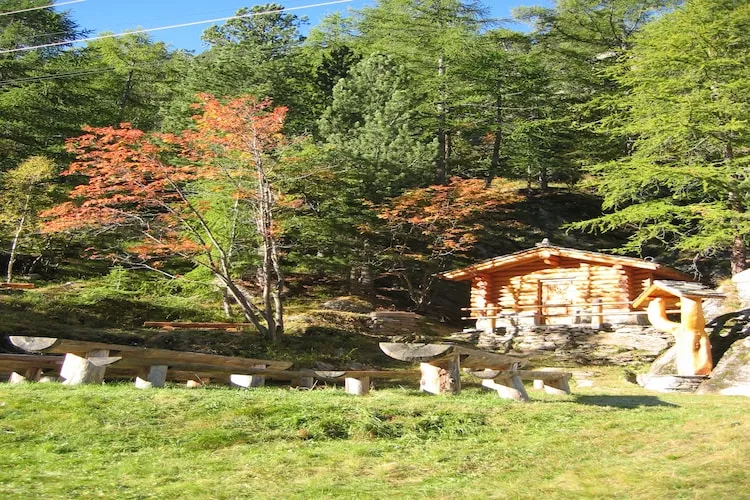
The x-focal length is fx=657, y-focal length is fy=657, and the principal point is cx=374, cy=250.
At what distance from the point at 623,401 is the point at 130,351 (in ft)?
25.9

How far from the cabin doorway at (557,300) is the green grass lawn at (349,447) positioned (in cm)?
1547

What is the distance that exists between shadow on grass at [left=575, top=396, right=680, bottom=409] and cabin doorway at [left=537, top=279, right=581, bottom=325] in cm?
1301

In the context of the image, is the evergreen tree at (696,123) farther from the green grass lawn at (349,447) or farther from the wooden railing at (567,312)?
the green grass lawn at (349,447)

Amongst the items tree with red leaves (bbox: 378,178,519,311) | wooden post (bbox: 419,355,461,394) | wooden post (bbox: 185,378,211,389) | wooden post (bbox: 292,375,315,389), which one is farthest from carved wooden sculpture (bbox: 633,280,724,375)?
wooden post (bbox: 185,378,211,389)

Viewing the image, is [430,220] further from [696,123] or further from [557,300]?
[696,123]

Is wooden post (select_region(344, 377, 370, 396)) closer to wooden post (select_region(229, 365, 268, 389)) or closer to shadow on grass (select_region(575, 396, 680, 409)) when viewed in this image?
wooden post (select_region(229, 365, 268, 389))

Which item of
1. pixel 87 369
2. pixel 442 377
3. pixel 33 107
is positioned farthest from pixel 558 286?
pixel 33 107

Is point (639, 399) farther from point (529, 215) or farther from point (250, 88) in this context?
point (529, 215)

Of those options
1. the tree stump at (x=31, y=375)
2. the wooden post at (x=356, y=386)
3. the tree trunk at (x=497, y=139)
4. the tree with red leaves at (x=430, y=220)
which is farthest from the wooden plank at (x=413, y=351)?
the tree trunk at (x=497, y=139)

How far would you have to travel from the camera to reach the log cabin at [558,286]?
23828 mm

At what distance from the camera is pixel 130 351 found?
9.49 metres

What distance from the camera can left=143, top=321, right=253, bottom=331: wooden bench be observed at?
65.1 ft

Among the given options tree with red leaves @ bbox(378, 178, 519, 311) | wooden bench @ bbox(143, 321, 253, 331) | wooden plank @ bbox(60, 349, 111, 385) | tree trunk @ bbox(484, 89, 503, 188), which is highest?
tree trunk @ bbox(484, 89, 503, 188)

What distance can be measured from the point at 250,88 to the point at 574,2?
2335 cm
